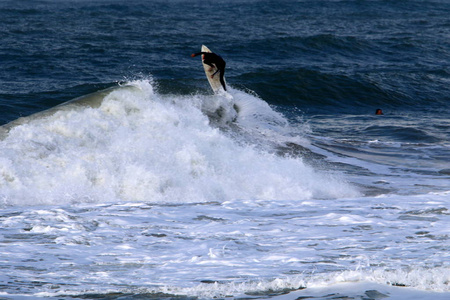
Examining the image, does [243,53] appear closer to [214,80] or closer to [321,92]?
[321,92]

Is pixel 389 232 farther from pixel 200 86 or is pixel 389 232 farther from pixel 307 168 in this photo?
pixel 200 86

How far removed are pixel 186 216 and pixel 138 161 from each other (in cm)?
211

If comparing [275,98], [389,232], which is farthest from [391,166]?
[275,98]

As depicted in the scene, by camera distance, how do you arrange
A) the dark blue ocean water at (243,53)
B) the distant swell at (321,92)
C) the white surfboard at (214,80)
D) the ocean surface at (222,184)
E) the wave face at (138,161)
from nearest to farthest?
the ocean surface at (222,184)
the wave face at (138,161)
the white surfboard at (214,80)
the distant swell at (321,92)
the dark blue ocean water at (243,53)

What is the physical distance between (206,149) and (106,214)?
10.0 feet

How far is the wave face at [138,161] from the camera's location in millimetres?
8055

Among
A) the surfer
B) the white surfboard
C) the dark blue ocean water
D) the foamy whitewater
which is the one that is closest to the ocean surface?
the foamy whitewater

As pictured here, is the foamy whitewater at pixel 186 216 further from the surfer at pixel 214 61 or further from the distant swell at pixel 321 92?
the distant swell at pixel 321 92

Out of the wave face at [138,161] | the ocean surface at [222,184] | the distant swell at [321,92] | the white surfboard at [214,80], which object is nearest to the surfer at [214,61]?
the white surfboard at [214,80]

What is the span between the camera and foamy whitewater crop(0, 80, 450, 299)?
4.99m

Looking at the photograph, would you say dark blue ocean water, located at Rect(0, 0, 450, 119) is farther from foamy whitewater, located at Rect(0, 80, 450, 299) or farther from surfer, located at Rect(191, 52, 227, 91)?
foamy whitewater, located at Rect(0, 80, 450, 299)

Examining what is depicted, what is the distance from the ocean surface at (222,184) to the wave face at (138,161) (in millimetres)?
29

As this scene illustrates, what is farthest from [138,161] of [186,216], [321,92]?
[321,92]

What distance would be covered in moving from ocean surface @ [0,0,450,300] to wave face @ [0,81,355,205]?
0.03m
